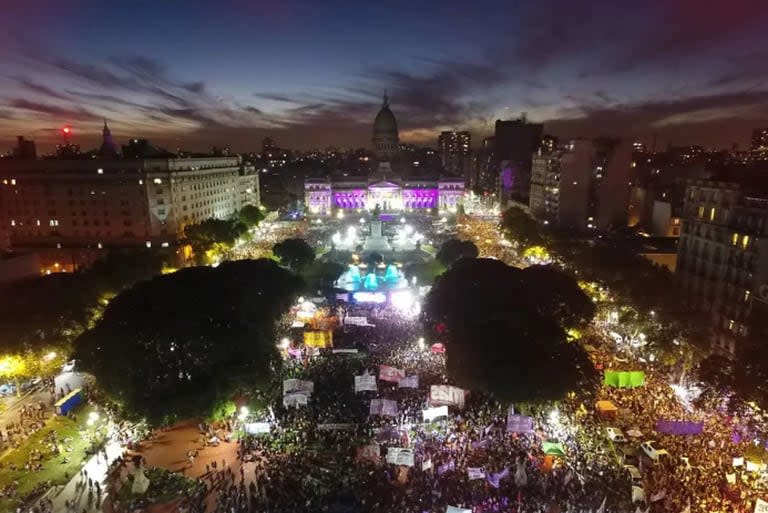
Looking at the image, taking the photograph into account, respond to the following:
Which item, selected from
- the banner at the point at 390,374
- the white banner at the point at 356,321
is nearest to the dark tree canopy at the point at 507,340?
the banner at the point at 390,374

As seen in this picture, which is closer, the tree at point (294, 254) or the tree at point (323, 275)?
the tree at point (323, 275)

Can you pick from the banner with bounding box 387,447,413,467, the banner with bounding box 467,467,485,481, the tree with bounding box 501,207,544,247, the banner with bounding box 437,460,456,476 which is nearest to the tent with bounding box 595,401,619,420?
the banner with bounding box 467,467,485,481

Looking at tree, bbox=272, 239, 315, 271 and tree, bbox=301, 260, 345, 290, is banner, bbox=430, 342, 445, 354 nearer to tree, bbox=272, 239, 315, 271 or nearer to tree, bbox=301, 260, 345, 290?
tree, bbox=301, 260, 345, 290

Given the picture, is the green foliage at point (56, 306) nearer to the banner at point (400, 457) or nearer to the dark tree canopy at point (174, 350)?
the dark tree canopy at point (174, 350)

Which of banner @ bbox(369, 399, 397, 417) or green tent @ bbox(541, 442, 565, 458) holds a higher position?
banner @ bbox(369, 399, 397, 417)

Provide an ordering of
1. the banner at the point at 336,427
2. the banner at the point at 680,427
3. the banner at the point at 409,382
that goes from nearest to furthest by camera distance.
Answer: the banner at the point at 680,427 → the banner at the point at 336,427 → the banner at the point at 409,382

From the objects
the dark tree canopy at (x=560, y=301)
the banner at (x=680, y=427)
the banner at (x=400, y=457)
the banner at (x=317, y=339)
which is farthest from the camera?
the banner at (x=317, y=339)
